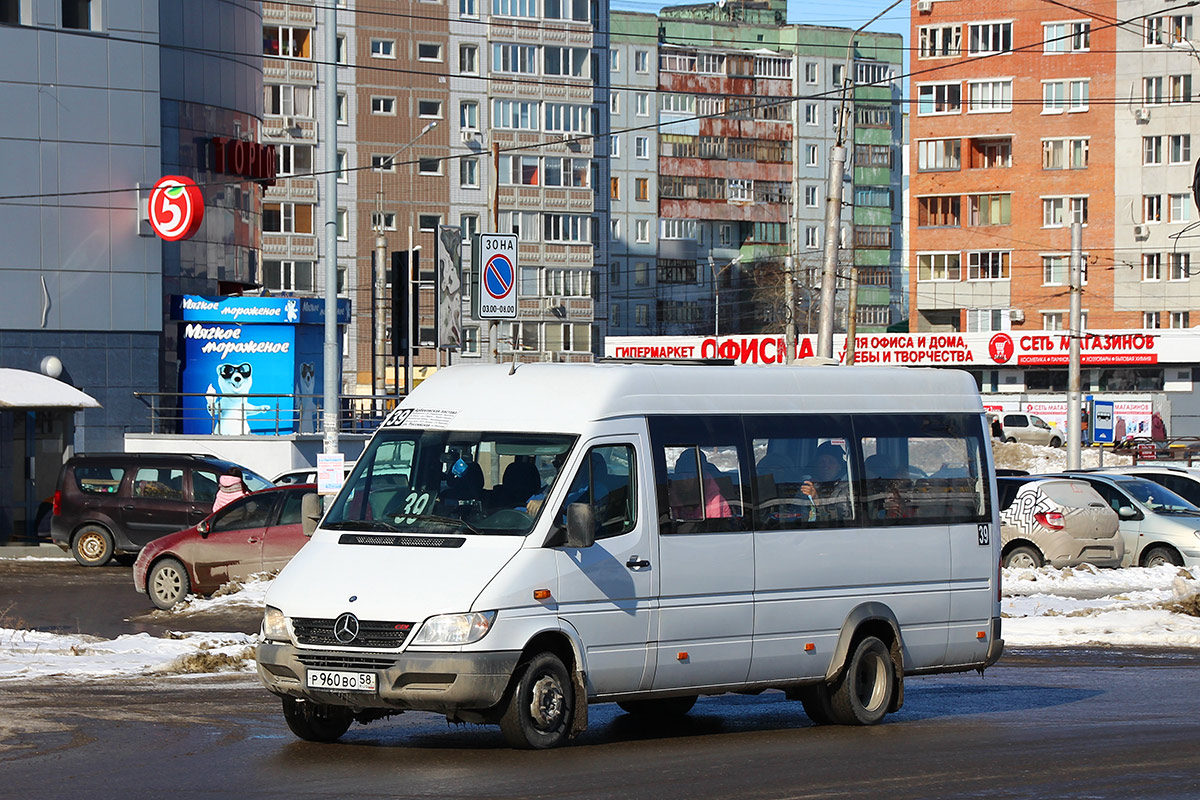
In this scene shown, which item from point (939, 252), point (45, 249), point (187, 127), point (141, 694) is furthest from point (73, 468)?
point (939, 252)

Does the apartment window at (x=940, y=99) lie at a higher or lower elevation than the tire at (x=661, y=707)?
higher

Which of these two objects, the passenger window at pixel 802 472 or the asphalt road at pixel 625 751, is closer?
the asphalt road at pixel 625 751

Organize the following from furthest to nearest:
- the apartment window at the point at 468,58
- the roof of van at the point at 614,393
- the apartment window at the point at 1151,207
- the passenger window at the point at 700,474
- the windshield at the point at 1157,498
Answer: the apartment window at the point at 468,58 < the apartment window at the point at 1151,207 < the windshield at the point at 1157,498 < the passenger window at the point at 700,474 < the roof of van at the point at 614,393

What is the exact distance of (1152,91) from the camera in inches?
3386

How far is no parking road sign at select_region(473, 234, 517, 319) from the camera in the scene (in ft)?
79.3

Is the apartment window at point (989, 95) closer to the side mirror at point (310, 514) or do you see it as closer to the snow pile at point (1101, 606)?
the snow pile at point (1101, 606)

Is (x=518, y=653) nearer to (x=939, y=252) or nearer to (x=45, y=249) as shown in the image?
(x=45, y=249)

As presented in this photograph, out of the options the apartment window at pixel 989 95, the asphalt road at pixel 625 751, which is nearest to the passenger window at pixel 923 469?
the asphalt road at pixel 625 751

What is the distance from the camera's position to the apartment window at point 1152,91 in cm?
8562

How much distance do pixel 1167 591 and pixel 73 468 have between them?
1648 centimetres

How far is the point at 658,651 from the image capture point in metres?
10.5

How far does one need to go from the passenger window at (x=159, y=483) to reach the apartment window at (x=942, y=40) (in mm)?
68433

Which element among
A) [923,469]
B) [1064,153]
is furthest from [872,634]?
[1064,153]

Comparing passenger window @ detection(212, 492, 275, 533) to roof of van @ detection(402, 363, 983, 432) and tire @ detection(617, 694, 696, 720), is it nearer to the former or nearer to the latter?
tire @ detection(617, 694, 696, 720)
